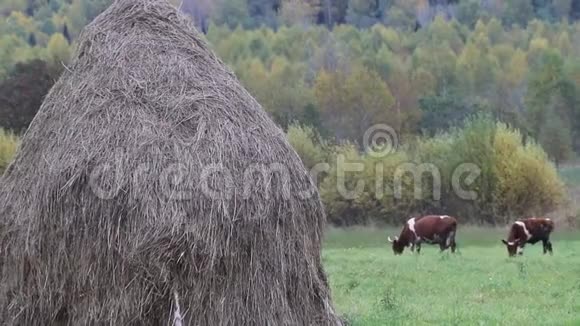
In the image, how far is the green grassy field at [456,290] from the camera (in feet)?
41.7

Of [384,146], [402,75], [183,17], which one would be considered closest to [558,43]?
[402,75]

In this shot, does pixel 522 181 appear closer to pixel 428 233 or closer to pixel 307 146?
pixel 307 146

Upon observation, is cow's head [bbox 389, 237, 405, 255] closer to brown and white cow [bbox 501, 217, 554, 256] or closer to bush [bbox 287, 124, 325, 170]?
brown and white cow [bbox 501, 217, 554, 256]

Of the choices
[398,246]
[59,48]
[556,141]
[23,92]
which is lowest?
[398,246]

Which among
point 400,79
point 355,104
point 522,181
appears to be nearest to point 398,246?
point 522,181

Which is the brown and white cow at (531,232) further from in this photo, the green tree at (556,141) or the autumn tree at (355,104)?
the autumn tree at (355,104)

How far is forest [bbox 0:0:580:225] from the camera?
50.4m

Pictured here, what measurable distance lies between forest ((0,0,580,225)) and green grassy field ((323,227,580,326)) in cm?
2503

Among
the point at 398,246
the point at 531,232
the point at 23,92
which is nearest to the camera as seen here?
the point at 531,232

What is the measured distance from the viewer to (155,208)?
29.5ft

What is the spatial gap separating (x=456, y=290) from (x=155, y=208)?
8413 millimetres

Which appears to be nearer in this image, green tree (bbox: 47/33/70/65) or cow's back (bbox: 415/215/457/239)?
cow's back (bbox: 415/215/457/239)

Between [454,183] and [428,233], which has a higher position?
[454,183]

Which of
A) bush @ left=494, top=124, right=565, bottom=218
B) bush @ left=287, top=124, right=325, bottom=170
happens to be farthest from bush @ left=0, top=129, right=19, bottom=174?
bush @ left=494, top=124, right=565, bottom=218
